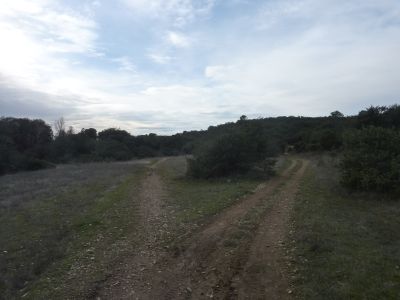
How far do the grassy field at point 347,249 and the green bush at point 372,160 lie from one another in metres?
1.09

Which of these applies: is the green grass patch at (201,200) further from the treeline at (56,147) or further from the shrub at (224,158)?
the treeline at (56,147)

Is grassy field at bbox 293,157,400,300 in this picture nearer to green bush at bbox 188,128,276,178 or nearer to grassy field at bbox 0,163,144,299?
grassy field at bbox 0,163,144,299

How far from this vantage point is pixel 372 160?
655 inches

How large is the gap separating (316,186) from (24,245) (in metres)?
14.5

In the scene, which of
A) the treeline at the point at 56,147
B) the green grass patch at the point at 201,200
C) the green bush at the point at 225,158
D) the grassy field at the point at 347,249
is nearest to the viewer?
the grassy field at the point at 347,249

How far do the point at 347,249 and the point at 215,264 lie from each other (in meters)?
3.00

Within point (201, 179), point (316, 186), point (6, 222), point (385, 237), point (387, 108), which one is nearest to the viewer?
point (385, 237)

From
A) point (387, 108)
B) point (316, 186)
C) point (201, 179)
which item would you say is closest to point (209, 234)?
point (316, 186)

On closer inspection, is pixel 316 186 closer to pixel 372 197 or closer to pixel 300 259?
pixel 372 197

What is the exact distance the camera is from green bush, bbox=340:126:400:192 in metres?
15.7

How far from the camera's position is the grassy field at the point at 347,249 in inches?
264

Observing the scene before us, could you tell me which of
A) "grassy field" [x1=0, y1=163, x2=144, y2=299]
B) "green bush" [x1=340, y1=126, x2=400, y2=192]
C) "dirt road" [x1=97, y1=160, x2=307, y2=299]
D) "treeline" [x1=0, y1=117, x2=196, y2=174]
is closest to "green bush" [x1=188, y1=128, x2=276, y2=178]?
"grassy field" [x1=0, y1=163, x2=144, y2=299]

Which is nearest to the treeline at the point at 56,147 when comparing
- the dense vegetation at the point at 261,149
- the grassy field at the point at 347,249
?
the dense vegetation at the point at 261,149

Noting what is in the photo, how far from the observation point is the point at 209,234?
10711mm
